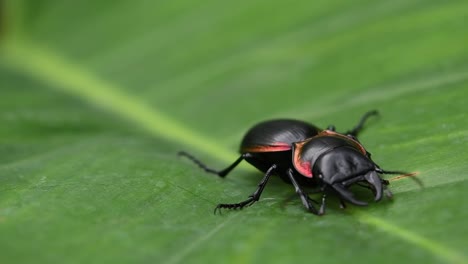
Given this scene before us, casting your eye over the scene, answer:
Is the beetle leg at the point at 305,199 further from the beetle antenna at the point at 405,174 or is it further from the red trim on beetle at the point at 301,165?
the beetle antenna at the point at 405,174

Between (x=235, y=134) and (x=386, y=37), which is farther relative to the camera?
(x=386, y=37)

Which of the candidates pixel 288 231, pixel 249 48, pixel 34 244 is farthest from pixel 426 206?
pixel 249 48

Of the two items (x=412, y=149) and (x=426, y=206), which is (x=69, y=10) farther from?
(x=426, y=206)

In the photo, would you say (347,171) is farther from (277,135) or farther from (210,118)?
(210,118)

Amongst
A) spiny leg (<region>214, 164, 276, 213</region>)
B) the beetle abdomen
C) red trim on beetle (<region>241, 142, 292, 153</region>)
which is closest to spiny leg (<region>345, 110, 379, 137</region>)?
the beetle abdomen

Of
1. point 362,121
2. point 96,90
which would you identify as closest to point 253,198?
point 362,121

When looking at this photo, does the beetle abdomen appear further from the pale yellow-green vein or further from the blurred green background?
the pale yellow-green vein

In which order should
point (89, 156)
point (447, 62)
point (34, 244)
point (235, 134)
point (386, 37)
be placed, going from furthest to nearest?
point (386, 37)
point (235, 134)
point (447, 62)
point (89, 156)
point (34, 244)
